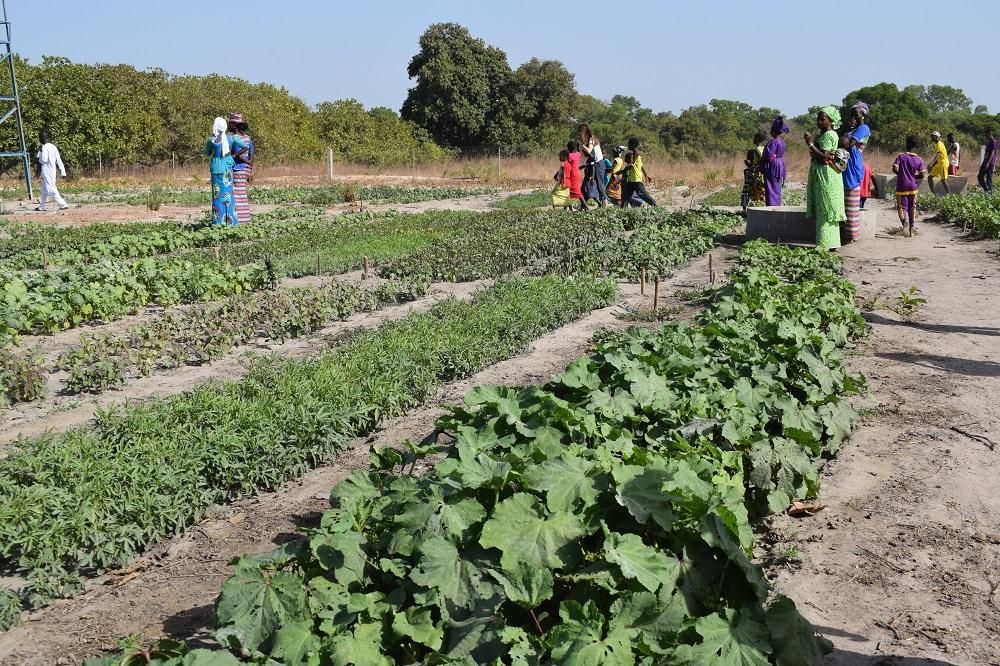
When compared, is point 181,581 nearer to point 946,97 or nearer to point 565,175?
point 565,175

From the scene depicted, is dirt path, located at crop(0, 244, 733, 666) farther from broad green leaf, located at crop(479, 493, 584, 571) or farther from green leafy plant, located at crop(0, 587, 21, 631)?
broad green leaf, located at crop(479, 493, 584, 571)

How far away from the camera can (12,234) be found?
14578mm

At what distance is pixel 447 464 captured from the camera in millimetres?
3375

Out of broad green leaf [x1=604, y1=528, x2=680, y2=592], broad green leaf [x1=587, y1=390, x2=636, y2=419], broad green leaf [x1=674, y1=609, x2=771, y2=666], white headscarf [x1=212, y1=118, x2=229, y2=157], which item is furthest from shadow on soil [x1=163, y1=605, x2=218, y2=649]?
white headscarf [x1=212, y1=118, x2=229, y2=157]

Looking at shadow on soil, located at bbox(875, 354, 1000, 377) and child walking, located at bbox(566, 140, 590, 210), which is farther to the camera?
child walking, located at bbox(566, 140, 590, 210)

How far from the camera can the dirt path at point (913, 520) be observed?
11.1ft

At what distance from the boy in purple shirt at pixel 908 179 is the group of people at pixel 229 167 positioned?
10.1 m

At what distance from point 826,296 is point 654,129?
135 ft

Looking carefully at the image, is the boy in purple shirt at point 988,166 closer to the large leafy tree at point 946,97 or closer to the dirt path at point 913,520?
the dirt path at point 913,520

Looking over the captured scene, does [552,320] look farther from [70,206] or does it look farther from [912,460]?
[70,206]

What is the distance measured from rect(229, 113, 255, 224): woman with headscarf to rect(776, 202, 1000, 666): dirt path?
10653 millimetres

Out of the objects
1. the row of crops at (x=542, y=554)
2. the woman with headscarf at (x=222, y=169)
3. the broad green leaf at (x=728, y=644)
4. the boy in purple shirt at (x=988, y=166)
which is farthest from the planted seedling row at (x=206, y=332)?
the boy in purple shirt at (x=988, y=166)

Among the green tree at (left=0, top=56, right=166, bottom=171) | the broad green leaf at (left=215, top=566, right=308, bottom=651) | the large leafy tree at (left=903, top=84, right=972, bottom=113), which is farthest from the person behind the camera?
the large leafy tree at (left=903, top=84, right=972, bottom=113)

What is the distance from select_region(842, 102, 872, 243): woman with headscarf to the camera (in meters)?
11.7
